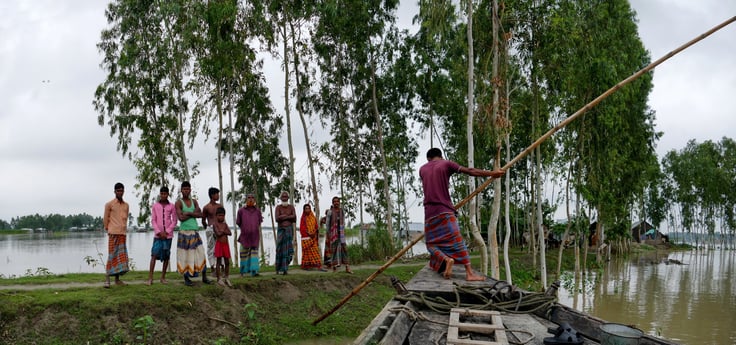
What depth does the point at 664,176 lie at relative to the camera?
134 ft

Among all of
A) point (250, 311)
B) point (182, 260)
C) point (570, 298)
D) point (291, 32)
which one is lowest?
point (570, 298)

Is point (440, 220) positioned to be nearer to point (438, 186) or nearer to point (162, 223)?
point (438, 186)

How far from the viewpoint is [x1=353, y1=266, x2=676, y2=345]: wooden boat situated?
310cm

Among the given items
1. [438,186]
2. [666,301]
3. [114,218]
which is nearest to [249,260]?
[114,218]

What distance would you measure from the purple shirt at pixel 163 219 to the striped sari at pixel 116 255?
48 cm

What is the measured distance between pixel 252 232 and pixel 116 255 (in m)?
2.78

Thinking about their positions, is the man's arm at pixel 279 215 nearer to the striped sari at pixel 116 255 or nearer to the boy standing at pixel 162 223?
the boy standing at pixel 162 223

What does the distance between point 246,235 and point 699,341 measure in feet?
32.4

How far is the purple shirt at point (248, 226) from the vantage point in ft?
33.3

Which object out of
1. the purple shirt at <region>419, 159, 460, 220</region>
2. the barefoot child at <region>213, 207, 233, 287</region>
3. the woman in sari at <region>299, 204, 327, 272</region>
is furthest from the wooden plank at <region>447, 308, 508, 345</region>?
the woman in sari at <region>299, 204, 327, 272</region>

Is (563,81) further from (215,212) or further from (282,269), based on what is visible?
(215,212)

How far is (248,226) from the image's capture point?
10156 millimetres

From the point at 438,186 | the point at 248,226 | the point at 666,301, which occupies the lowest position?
the point at 666,301

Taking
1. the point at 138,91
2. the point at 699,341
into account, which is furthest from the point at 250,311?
the point at 138,91
